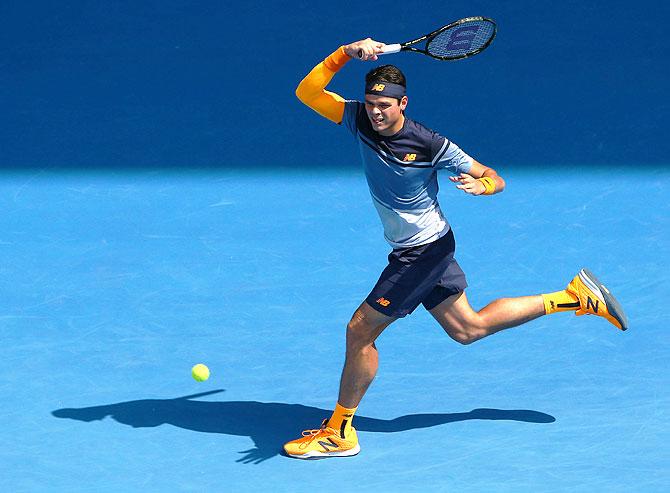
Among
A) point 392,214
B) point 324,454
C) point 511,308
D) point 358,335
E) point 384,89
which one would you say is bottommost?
point 324,454

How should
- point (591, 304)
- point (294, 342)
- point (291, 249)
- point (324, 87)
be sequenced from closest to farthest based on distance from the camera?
point (324, 87)
point (591, 304)
point (294, 342)
point (291, 249)

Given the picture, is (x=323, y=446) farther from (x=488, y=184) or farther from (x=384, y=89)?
(x=384, y=89)

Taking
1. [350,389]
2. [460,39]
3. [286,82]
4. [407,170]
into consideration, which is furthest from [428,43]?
[286,82]

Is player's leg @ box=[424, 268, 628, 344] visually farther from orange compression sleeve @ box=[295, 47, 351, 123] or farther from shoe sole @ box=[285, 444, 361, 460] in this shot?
orange compression sleeve @ box=[295, 47, 351, 123]

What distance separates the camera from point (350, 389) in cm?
745

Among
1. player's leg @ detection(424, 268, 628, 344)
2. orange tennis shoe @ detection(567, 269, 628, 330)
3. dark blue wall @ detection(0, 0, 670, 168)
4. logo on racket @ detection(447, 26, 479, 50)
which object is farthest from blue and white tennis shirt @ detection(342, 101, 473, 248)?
dark blue wall @ detection(0, 0, 670, 168)

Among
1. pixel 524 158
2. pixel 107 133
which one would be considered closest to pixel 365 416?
pixel 524 158

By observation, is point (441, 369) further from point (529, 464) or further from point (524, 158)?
point (524, 158)

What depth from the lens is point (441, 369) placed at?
8375 millimetres

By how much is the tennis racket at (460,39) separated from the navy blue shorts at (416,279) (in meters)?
1.00

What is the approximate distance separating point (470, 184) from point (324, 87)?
97cm

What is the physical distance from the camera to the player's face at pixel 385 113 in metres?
7.24

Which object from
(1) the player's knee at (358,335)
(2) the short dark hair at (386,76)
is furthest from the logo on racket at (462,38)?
(1) the player's knee at (358,335)

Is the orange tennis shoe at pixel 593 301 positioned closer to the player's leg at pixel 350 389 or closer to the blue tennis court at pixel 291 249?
the blue tennis court at pixel 291 249
